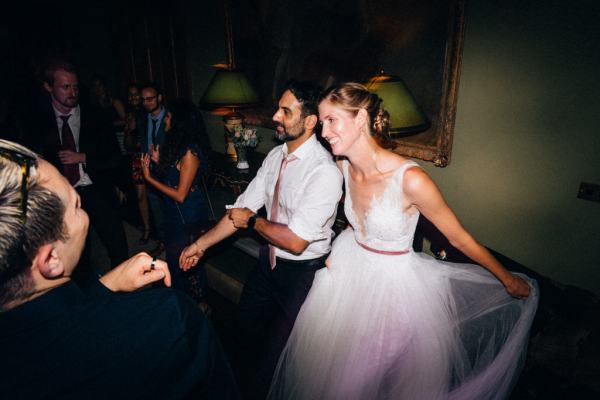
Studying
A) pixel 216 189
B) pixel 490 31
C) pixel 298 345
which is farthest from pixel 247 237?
pixel 490 31

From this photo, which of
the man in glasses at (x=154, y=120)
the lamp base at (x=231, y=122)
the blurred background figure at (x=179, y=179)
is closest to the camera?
the blurred background figure at (x=179, y=179)

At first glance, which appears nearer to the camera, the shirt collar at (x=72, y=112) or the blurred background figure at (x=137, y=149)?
the shirt collar at (x=72, y=112)

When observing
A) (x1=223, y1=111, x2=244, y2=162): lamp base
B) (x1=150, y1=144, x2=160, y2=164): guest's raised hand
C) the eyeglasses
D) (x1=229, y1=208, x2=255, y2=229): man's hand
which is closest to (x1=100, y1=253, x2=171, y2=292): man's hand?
the eyeglasses

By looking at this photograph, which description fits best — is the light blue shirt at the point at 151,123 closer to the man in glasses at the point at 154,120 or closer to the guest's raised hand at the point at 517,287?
the man in glasses at the point at 154,120

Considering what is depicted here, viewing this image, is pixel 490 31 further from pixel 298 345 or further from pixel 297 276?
pixel 298 345

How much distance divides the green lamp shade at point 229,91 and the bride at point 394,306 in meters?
2.05

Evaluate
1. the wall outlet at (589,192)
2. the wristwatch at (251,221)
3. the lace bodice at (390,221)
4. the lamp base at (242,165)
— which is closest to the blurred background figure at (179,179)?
the wristwatch at (251,221)

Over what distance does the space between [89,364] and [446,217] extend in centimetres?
151

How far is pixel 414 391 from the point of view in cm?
162

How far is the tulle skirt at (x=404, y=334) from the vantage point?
5.41 feet

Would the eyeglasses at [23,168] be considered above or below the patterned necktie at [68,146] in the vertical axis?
above

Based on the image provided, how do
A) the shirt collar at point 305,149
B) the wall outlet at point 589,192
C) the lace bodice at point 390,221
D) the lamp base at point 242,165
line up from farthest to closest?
the lamp base at point 242,165
the wall outlet at point 589,192
the shirt collar at point 305,149
the lace bodice at point 390,221

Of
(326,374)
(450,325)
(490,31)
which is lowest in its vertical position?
(326,374)

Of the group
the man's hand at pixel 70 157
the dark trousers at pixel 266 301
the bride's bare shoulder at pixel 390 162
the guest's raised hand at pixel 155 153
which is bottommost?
the dark trousers at pixel 266 301
